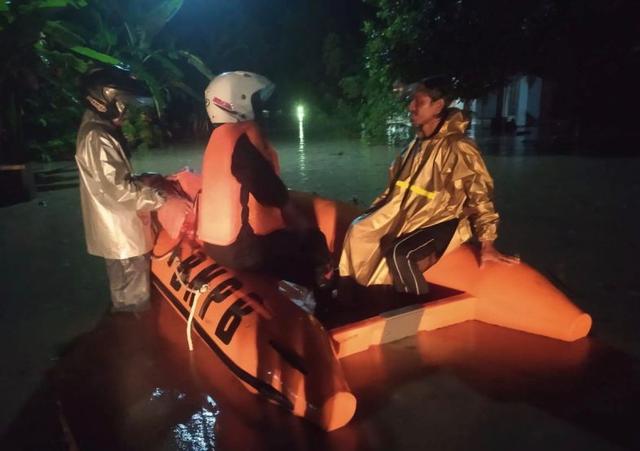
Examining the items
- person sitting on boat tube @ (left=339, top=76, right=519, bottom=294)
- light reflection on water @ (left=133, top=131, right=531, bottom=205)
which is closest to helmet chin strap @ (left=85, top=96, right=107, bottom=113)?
person sitting on boat tube @ (left=339, top=76, right=519, bottom=294)

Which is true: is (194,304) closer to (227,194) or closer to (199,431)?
(227,194)

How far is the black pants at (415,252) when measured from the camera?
353 centimetres

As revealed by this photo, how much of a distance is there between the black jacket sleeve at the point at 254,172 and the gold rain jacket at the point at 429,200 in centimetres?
71

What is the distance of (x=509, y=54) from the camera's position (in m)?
14.0

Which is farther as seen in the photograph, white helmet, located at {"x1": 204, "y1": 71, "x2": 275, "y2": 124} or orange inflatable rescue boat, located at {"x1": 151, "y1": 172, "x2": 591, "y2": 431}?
Result: white helmet, located at {"x1": 204, "y1": 71, "x2": 275, "y2": 124}

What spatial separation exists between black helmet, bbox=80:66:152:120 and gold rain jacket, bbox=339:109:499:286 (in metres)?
1.81

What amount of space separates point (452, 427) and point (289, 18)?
30.3 metres

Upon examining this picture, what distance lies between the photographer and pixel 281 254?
3643 millimetres

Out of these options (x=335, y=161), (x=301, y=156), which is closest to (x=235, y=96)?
(x=335, y=161)

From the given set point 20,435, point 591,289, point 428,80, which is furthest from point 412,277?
point 20,435

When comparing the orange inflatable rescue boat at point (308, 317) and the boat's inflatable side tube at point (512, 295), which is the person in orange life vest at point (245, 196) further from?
the boat's inflatable side tube at point (512, 295)

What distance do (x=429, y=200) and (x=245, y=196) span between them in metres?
1.22

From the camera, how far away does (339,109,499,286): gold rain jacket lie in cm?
339

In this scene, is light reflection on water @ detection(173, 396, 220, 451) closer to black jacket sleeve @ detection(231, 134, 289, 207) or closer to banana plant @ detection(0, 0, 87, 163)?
black jacket sleeve @ detection(231, 134, 289, 207)
